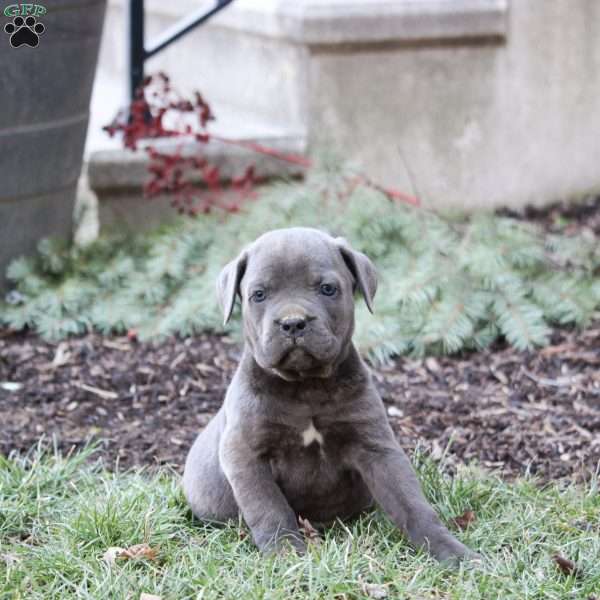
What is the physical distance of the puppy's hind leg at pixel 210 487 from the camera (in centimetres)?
434

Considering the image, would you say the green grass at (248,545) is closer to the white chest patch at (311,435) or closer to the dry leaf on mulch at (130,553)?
the dry leaf on mulch at (130,553)

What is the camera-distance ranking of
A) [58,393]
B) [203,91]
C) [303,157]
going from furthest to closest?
1. [203,91]
2. [303,157]
3. [58,393]

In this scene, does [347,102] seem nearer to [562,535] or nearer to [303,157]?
[303,157]

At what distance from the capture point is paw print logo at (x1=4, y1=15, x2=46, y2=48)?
21.3 ft

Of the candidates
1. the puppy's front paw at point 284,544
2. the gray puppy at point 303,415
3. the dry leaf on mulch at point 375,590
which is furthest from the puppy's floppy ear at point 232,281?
the dry leaf on mulch at point 375,590

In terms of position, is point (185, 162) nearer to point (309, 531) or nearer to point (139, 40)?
point (139, 40)

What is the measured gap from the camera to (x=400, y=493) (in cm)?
411

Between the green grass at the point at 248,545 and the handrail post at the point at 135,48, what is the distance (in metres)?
3.54

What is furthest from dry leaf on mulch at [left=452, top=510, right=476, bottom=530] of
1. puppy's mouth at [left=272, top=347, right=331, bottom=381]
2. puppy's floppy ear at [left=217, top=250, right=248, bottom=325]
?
puppy's floppy ear at [left=217, top=250, right=248, bottom=325]

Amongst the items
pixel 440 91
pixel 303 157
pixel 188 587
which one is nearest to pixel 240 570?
pixel 188 587

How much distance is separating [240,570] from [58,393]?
240cm

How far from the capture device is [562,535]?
4.22 metres

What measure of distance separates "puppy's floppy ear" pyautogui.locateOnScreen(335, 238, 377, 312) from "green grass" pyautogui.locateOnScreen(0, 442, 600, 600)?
31.5 inches

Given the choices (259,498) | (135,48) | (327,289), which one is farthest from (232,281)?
(135,48)
